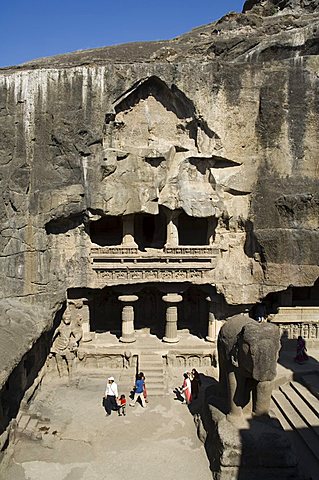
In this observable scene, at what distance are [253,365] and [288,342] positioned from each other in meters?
9.15

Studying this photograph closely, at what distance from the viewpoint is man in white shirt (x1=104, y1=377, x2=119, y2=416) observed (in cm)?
1324

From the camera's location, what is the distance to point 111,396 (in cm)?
1330

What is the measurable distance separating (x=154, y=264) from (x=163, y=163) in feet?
13.3

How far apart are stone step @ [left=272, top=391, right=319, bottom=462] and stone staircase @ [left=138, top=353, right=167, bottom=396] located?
3935 millimetres

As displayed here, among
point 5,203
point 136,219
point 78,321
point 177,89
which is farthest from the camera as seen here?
point 136,219

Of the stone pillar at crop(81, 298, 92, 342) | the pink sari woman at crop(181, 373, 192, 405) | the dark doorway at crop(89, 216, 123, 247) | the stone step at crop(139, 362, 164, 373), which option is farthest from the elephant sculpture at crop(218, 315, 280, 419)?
the dark doorway at crop(89, 216, 123, 247)

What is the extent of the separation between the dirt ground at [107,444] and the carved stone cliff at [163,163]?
3.22 metres

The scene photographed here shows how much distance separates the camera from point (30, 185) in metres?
15.0

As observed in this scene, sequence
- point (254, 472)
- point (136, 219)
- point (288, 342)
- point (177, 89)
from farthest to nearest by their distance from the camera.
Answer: point (136, 219) → point (288, 342) → point (177, 89) → point (254, 472)

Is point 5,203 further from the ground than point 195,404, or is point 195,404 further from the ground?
point 5,203

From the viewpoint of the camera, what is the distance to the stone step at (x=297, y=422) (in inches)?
428

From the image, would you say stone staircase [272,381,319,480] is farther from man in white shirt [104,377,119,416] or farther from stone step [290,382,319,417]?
man in white shirt [104,377,119,416]

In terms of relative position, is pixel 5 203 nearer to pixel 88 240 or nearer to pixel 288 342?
pixel 88 240

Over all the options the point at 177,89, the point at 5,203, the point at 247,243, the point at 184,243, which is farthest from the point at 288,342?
the point at 5,203
